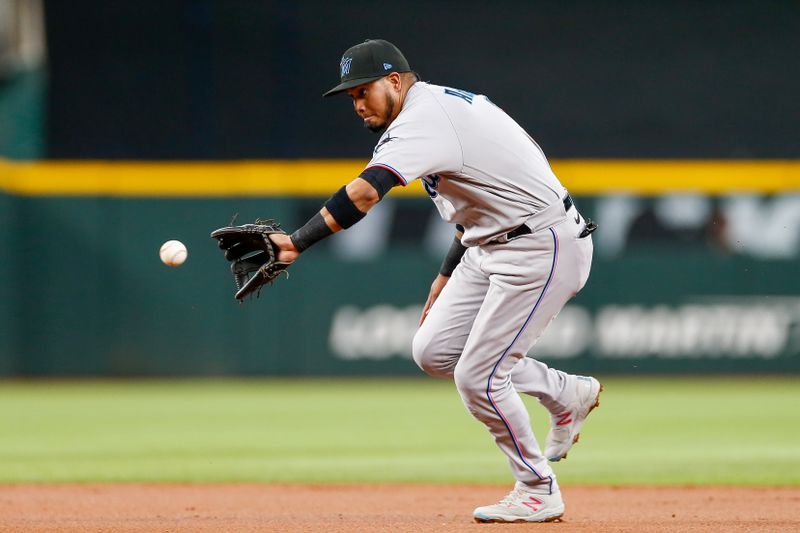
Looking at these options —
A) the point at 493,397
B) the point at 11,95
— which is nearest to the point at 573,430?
the point at 493,397

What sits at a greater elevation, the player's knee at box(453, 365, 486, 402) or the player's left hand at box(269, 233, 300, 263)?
the player's left hand at box(269, 233, 300, 263)

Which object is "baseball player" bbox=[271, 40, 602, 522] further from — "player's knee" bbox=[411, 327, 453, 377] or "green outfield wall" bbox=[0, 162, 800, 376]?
"green outfield wall" bbox=[0, 162, 800, 376]

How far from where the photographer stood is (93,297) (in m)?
11.9

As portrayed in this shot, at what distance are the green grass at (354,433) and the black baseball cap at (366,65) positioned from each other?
255 cm

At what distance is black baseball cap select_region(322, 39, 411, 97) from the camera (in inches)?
167

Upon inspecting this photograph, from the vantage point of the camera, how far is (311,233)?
13.4ft

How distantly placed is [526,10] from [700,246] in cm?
421

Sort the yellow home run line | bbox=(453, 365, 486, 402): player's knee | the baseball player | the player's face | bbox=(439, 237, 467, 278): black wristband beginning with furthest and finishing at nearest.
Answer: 1. the yellow home run line
2. bbox=(439, 237, 467, 278): black wristband
3. bbox=(453, 365, 486, 402): player's knee
4. the player's face
5. the baseball player

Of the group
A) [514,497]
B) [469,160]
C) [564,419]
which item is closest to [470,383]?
[514,497]

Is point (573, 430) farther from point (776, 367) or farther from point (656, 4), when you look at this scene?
point (656, 4)

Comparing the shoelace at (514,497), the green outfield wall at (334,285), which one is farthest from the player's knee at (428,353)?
the green outfield wall at (334,285)

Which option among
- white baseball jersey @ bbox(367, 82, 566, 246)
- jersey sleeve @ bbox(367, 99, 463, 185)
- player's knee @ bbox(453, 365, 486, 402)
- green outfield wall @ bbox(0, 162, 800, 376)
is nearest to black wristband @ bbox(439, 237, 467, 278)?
white baseball jersey @ bbox(367, 82, 566, 246)

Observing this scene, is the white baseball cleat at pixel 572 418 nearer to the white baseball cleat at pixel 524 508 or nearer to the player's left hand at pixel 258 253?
the white baseball cleat at pixel 524 508

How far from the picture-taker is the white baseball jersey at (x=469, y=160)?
4.14 metres
